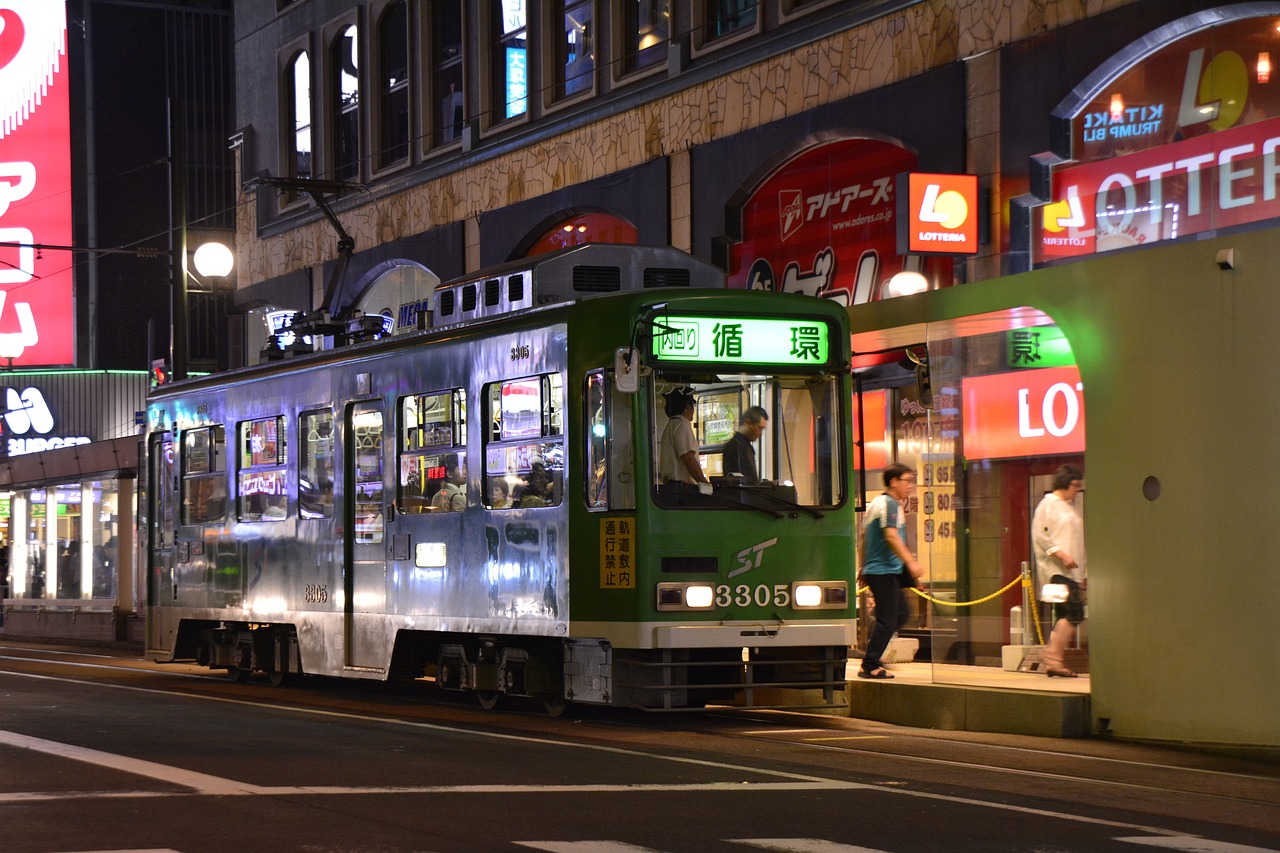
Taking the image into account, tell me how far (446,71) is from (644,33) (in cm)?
571

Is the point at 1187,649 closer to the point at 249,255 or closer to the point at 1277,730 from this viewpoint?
the point at 1277,730

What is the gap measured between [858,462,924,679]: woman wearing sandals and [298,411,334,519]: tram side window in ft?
16.4

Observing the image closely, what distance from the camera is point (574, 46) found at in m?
26.6

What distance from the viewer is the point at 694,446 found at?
13672 mm

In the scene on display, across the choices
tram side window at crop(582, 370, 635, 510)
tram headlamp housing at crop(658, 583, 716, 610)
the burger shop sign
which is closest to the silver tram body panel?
tram side window at crop(582, 370, 635, 510)

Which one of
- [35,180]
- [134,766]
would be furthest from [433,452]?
[35,180]

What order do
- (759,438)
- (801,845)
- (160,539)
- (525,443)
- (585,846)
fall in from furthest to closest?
(160,539)
(525,443)
(759,438)
(801,845)
(585,846)

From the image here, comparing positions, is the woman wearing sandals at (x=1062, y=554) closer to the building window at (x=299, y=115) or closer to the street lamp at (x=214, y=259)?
the street lamp at (x=214, y=259)

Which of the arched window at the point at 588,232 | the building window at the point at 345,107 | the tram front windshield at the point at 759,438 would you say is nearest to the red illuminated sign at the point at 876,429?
the arched window at the point at 588,232

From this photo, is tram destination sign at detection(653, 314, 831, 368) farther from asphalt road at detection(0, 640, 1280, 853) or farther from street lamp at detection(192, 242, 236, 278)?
street lamp at detection(192, 242, 236, 278)

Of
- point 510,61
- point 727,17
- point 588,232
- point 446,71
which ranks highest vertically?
point 446,71

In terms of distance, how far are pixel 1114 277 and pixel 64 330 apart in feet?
142

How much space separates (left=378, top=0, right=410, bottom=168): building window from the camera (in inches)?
1217

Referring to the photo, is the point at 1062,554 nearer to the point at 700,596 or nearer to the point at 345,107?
the point at 700,596
